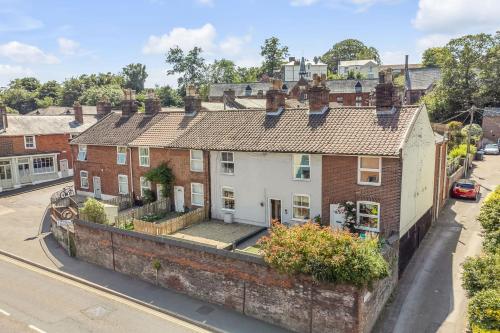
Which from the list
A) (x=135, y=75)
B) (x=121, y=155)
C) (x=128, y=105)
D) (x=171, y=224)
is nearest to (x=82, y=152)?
(x=121, y=155)

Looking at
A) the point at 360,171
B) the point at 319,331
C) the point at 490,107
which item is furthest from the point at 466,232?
the point at 490,107

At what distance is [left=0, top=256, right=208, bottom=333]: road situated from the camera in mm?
15602

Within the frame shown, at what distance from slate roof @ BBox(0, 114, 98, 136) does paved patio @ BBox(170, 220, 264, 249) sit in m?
28.8

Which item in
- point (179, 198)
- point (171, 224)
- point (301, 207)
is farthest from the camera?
point (179, 198)

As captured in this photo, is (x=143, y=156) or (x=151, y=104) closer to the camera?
(x=143, y=156)

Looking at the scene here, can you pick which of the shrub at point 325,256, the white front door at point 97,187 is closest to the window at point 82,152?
the white front door at point 97,187

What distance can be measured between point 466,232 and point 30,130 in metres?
42.8

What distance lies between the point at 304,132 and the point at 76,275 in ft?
47.8

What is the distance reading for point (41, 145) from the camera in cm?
4338

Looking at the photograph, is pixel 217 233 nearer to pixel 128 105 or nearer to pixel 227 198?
pixel 227 198

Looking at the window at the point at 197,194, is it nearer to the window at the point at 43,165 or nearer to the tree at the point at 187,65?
the window at the point at 43,165

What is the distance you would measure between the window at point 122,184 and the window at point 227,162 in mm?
9968

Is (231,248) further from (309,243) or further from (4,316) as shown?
(4,316)

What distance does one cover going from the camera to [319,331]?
572 inches
